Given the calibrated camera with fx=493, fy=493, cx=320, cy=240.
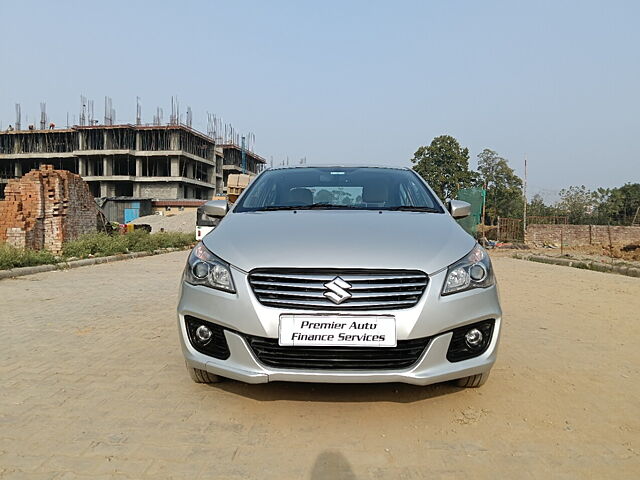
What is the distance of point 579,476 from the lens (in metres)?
2.05

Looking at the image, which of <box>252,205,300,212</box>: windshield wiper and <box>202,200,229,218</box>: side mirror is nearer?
<box>252,205,300,212</box>: windshield wiper

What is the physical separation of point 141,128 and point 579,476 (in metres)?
57.5

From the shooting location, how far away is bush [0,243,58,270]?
9.09 metres

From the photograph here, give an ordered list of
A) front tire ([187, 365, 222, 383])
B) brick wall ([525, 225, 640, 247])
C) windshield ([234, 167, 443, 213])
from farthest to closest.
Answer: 1. brick wall ([525, 225, 640, 247])
2. windshield ([234, 167, 443, 213])
3. front tire ([187, 365, 222, 383])

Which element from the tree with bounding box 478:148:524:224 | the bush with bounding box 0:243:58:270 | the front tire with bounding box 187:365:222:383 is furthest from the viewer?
the tree with bounding box 478:148:524:224

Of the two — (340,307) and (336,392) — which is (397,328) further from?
(336,392)

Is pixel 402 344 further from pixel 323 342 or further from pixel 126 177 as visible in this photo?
pixel 126 177

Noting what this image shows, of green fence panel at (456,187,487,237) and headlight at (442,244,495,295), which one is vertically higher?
green fence panel at (456,187,487,237)

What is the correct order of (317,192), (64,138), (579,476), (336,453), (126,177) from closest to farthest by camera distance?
(579,476)
(336,453)
(317,192)
(126,177)
(64,138)

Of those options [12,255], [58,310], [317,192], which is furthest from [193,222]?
[317,192]

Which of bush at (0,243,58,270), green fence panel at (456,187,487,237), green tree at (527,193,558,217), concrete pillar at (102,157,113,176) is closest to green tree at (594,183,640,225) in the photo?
green tree at (527,193,558,217)

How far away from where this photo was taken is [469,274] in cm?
258

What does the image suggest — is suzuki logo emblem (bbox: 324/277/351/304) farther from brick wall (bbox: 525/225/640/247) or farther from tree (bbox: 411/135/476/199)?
tree (bbox: 411/135/476/199)

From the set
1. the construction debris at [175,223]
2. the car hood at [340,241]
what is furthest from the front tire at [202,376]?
the construction debris at [175,223]
